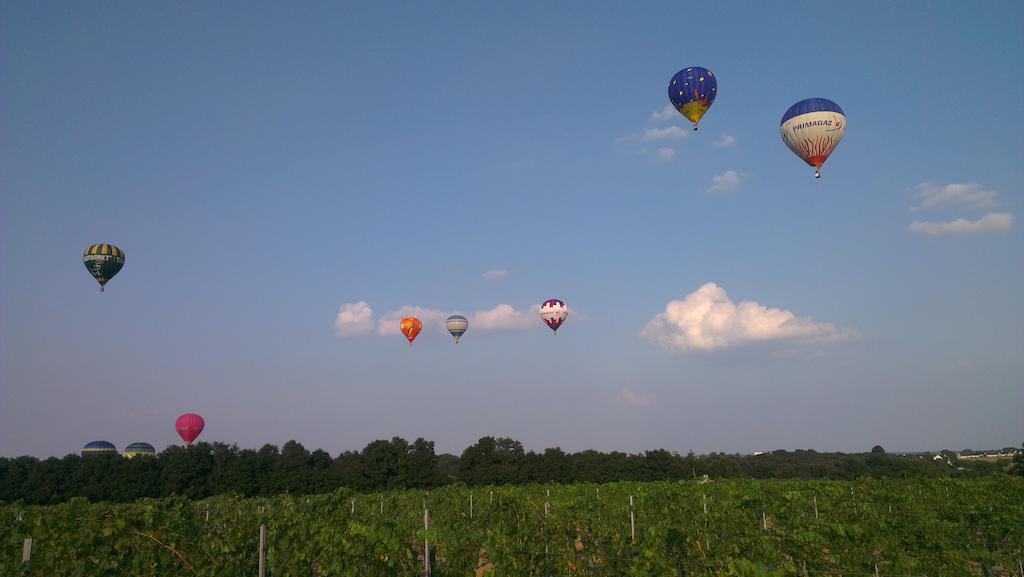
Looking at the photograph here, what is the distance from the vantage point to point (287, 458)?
161ft

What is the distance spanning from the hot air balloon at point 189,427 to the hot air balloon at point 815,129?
124 ft

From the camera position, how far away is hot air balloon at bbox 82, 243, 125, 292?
3288cm

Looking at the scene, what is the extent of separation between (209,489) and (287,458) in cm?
530

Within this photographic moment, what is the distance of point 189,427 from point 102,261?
1492 centimetres

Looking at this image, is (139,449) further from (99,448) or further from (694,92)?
(694,92)

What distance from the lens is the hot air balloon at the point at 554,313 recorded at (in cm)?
3919

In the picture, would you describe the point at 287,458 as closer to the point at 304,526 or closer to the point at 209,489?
the point at 209,489

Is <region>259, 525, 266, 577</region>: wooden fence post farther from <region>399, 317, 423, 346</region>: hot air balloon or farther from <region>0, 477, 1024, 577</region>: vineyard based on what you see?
<region>399, 317, 423, 346</region>: hot air balloon

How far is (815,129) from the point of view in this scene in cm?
2430

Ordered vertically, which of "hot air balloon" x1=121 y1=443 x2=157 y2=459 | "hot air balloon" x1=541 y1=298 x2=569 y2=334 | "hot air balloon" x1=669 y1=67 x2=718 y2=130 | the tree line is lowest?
the tree line

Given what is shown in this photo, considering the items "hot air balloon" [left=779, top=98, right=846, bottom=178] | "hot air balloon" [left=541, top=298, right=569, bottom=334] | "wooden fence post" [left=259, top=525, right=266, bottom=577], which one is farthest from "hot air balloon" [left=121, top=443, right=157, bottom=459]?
"wooden fence post" [left=259, top=525, right=266, bottom=577]

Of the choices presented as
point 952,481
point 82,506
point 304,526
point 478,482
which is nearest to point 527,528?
point 304,526

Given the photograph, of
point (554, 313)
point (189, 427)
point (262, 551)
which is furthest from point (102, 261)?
point (262, 551)

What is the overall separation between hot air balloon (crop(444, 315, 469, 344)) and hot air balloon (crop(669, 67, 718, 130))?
70.6 feet
